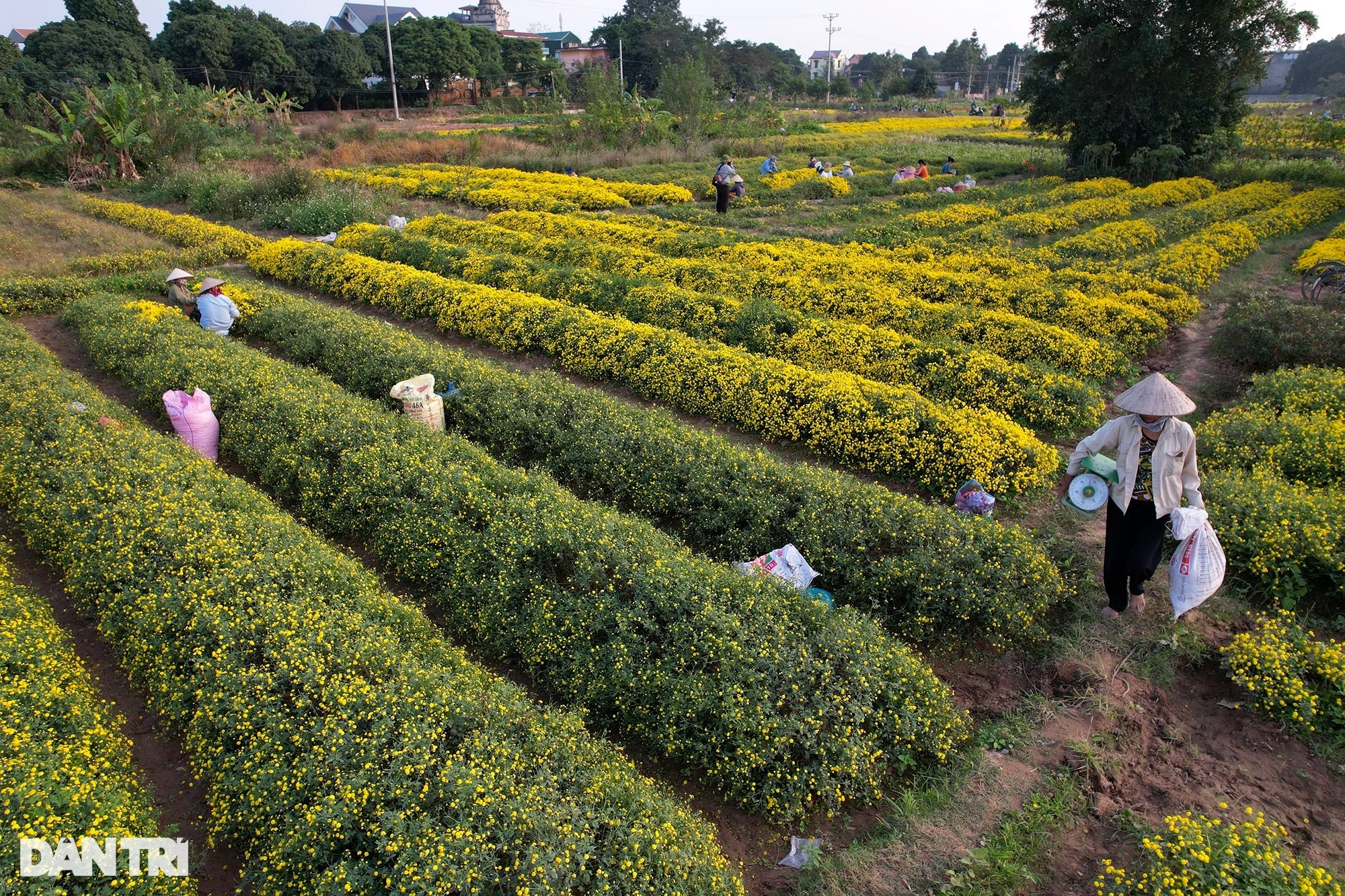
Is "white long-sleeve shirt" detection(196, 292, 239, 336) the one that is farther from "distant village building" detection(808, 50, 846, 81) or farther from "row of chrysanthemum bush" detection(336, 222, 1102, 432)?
"distant village building" detection(808, 50, 846, 81)

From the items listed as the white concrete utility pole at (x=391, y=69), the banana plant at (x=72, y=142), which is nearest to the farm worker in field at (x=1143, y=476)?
the banana plant at (x=72, y=142)

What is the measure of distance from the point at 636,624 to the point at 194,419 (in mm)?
6397

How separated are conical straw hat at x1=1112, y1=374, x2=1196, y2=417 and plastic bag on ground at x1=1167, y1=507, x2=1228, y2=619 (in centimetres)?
78

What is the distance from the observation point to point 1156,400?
5414mm

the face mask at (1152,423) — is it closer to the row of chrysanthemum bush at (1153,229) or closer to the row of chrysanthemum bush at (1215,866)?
the row of chrysanthemum bush at (1215,866)

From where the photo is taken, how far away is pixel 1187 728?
5051mm

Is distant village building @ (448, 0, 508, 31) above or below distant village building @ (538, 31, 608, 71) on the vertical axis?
above

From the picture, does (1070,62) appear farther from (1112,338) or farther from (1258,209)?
(1112,338)

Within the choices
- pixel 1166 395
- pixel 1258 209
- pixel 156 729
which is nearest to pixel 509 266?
pixel 156 729

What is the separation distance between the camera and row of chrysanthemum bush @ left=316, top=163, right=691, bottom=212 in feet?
73.3

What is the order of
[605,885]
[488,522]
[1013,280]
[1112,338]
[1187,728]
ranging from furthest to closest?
1. [1013,280]
2. [1112,338]
3. [488,522]
4. [1187,728]
5. [605,885]

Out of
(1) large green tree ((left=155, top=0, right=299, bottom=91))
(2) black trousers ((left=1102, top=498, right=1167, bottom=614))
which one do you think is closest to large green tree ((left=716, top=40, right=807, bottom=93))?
(1) large green tree ((left=155, top=0, right=299, bottom=91))

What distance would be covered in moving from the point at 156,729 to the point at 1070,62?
32753 mm

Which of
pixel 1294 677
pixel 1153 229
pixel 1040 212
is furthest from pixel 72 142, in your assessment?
pixel 1294 677
